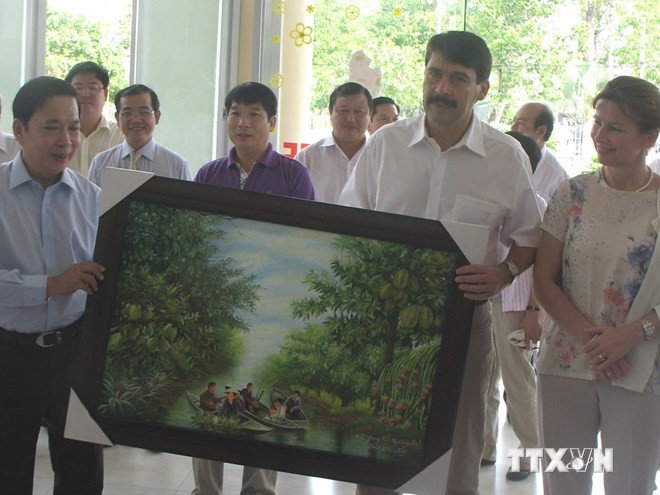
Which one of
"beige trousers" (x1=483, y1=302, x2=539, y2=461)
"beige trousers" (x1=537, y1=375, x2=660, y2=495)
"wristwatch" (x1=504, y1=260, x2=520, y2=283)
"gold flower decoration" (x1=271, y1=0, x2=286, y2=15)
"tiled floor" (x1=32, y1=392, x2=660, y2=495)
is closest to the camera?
"beige trousers" (x1=537, y1=375, x2=660, y2=495)

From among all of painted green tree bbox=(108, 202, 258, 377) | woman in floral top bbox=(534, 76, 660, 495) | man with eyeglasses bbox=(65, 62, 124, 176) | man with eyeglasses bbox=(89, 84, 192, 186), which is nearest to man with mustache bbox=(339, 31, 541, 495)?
woman in floral top bbox=(534, 76, 660, 495)

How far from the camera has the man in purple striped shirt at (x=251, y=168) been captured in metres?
3.20

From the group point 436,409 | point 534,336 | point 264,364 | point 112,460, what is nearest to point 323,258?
point 264,364

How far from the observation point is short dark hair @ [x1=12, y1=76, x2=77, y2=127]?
2.45m

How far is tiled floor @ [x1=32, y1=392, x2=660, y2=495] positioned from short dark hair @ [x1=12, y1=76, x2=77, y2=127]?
1.62 metres

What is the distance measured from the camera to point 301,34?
6809 mm

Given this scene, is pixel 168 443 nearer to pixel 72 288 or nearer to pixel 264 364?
pixel 264 364

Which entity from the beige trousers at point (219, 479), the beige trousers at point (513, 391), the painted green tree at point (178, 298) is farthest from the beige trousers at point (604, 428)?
the beige trousers at point (513, 391)

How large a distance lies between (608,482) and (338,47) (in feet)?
16.8

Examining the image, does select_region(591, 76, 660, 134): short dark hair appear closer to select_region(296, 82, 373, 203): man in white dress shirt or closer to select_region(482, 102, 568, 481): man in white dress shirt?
select_region(482, 102, 568, 481): man in white dress shirt

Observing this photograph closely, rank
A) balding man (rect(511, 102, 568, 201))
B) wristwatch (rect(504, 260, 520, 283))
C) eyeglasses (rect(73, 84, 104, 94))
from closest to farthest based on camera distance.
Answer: wristwatch (rect(504, 260, 520, 283)) → eyeglasses (rect(73, 84, 104, 94)) → balding man (rect(511, 102, 568, 201))

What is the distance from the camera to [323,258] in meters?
2.27

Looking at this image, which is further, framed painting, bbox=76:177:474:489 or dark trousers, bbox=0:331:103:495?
dark trousers, bbox=0:331:103:495

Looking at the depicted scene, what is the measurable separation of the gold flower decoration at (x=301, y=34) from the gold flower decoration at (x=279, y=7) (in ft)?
0.54
